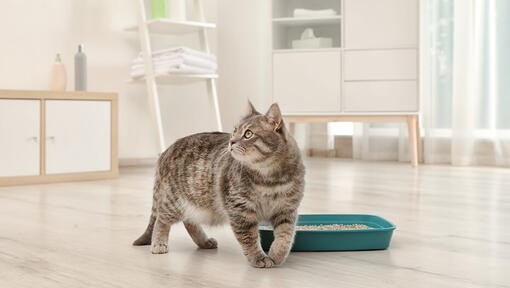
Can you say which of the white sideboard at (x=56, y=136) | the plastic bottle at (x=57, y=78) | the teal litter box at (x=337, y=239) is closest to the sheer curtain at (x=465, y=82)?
the white sideboard at (x=56, y=136)

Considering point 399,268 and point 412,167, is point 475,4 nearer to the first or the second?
point 412,167

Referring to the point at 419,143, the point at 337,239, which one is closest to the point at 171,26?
the point at 419,143

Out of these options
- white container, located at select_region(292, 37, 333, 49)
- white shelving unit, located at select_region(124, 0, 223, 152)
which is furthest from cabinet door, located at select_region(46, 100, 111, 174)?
white container, located at select_region(292, 37, 333, 49)

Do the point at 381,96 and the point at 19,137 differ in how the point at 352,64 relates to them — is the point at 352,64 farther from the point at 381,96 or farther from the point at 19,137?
the point at 19,137

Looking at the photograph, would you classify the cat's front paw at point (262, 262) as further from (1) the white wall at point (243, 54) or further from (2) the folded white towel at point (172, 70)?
(1) the white wall at point (243, 54)

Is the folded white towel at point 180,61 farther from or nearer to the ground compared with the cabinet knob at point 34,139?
farther from the ground

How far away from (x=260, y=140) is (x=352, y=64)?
277cm

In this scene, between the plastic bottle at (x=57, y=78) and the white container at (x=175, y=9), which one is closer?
the plastic bottle at (x=57, y=78)

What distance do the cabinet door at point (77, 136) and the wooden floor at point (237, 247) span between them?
0.31 m

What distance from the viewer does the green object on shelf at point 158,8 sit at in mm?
3607

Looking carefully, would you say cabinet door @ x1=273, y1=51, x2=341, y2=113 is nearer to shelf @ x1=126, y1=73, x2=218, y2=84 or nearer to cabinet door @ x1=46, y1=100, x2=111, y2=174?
shelf @ x1=126, y1=73, x2=218, y2=84

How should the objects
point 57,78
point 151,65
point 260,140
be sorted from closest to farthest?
1. point 260,140
2. point 57,78
3. point 151,65

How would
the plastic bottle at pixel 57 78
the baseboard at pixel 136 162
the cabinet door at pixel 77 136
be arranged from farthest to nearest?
the baseboard at pixel 136 162
the plastic bottle at pixel 57 78
the cabinet door at pixel 77 136

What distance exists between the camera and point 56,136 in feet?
9.61
